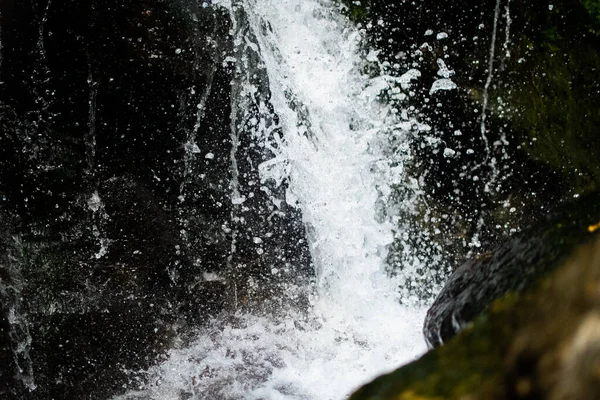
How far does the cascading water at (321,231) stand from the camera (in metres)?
3.86

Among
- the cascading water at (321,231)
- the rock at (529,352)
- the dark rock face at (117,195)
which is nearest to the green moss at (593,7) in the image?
the cascading water at (321,231)

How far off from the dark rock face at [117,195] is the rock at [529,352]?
3.06 metres

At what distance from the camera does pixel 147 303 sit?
435 cm

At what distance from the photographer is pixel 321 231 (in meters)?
4.32

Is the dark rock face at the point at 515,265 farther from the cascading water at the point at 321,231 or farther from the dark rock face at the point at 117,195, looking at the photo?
the dark rock face at the point at 117,195

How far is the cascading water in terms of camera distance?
386cm

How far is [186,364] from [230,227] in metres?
1.12

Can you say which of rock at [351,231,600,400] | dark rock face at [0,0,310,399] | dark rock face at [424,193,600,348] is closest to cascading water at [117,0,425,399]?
dark rock face at [0,0,310,399]

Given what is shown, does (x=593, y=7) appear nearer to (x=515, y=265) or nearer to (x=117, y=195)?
(x=515, y=265)

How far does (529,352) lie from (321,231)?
327cm

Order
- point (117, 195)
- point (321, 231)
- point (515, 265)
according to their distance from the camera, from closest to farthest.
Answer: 1. point (515, 265)
2. point (117, 195)
3. point (321, 231)

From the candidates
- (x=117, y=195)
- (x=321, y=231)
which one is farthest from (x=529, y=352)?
(x=117, y=195)

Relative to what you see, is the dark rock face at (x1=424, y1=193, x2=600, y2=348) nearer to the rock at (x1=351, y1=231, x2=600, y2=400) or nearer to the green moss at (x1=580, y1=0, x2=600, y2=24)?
the rock at (x1=351, y1=231, x2=600, y2=400)

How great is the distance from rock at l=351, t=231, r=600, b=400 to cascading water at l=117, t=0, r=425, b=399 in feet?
9.03
